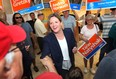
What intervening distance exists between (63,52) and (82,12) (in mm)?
5471

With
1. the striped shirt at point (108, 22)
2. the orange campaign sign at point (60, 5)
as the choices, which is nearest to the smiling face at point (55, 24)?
the striped shirt at point (108, 22)

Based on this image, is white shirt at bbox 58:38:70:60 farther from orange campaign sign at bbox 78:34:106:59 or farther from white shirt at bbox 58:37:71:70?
orange campaign sign at bbox 78:34:106:59

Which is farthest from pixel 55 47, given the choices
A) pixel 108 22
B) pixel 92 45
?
pixel 108 22

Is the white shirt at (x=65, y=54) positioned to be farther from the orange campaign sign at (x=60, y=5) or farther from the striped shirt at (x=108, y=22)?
the orange campaign sign at (x=60, y=5)

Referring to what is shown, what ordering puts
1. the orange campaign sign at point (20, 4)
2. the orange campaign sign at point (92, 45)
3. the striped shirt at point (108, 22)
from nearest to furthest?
the orange campaign sign at point (92, 45) → the striped shirt at point (108, 22) → the orange campaign sign at point (20, 4)

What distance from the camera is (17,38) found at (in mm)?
725

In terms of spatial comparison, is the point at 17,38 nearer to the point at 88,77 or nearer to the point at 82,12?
the point at 88,77

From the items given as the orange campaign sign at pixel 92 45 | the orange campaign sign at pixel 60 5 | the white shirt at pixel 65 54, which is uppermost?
the orange campaign sign at pixel 60 5

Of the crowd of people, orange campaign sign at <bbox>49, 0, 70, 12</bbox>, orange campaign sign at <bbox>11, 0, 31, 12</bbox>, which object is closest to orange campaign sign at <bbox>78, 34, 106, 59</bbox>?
the crowd of people

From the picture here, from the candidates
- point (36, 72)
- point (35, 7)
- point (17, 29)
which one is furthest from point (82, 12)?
point (17, 29)

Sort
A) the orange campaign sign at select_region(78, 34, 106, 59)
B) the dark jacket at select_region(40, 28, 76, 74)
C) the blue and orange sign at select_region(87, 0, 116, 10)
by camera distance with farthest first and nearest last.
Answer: the blue and orange sign at select_region(87, 0, 116, 10) < the orange campaign sign at select_region(78, 34, 106, 59) < the dark jacket at select_region(40, 28, 76, 74)

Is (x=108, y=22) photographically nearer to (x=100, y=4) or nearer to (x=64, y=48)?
(x=100, y=4)

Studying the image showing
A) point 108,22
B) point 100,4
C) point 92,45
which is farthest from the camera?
point 100,4

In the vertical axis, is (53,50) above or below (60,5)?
below
